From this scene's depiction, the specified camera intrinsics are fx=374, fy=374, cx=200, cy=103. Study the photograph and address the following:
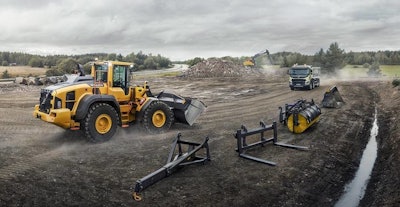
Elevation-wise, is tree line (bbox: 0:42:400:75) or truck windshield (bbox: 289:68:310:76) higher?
tree line (bbox: 0:42:400:75)

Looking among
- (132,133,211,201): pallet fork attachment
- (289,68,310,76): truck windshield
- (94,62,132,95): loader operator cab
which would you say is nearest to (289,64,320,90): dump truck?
(289,68,310,76): truck windshield

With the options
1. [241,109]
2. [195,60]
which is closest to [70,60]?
[195,60]

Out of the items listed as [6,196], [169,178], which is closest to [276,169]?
[169,178]

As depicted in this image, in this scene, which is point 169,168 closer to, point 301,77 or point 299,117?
point 299,117

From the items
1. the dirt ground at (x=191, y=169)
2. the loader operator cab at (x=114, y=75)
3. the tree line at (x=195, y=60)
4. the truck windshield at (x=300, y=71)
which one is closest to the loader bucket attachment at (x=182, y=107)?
the dirt ground at (x=191, y=169)

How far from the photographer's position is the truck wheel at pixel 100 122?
41.6 feet

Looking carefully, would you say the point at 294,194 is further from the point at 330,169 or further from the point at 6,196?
the point at 6,196

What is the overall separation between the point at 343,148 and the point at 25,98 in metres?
23.3

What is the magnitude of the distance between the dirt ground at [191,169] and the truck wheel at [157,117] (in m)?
0.38

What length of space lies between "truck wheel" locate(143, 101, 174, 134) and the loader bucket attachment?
22.3 inches

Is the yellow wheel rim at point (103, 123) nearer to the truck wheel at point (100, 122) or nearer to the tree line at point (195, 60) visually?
the truck wheel at point (100, 122)

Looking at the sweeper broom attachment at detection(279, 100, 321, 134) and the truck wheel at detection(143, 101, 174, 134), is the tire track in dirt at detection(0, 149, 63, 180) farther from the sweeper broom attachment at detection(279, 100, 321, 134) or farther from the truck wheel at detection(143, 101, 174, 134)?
the sweeper broom attachment at detection(279, 100, 321, 134)

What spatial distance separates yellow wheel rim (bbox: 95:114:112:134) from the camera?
42.7 feet

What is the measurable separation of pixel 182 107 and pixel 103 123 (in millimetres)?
3696
